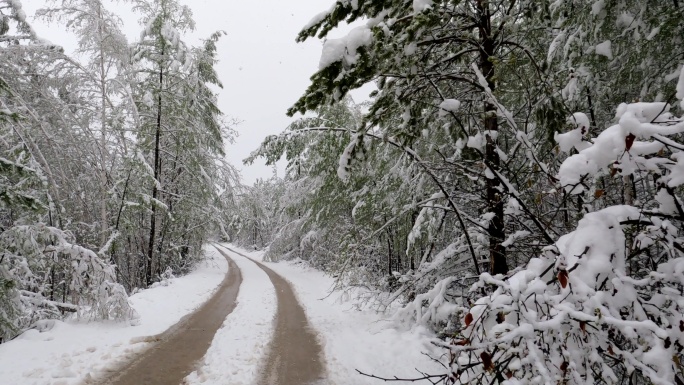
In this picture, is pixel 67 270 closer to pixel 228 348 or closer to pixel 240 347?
pixel 228 348

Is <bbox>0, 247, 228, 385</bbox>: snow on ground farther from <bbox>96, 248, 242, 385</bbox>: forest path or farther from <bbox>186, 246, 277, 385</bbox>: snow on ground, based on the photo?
<bbox>186, 246, 277, 385</bbox>: snow on ground

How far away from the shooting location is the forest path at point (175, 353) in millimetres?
5895

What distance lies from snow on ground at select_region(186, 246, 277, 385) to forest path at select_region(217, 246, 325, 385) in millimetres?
205

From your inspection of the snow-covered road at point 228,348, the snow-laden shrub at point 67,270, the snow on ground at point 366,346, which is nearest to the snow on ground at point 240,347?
the snow-covered road at point 228,348

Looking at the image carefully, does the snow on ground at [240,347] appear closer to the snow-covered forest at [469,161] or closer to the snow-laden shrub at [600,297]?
the snow-covered forest at [469,161]

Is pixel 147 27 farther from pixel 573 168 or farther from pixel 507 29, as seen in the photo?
pixel 573 168

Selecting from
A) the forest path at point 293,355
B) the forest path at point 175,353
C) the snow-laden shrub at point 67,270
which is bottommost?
the forest path at point 175,353

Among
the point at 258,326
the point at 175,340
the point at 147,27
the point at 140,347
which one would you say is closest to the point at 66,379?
the point at 140,347

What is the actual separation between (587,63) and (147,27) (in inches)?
634

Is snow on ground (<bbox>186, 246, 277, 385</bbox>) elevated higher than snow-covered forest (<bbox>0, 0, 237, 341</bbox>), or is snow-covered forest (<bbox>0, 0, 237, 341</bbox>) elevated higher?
snow-covered forest (<bbox>0, 0, 237, 341</bbox>)

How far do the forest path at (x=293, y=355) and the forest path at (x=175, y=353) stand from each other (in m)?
1.43

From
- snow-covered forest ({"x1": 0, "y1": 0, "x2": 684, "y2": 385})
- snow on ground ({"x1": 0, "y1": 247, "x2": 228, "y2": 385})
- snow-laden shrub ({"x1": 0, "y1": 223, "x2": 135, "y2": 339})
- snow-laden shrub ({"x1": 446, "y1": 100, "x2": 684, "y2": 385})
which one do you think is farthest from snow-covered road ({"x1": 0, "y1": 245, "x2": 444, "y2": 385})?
snow-laden shrub ({"x1": 446, "y1": 100, "x2": 684, "y2": 385})

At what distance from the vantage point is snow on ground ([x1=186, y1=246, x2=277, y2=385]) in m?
6.06

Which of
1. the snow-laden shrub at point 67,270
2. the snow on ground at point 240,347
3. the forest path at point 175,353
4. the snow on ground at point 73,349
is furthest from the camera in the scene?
the snow-laden shrub at point 67,270
